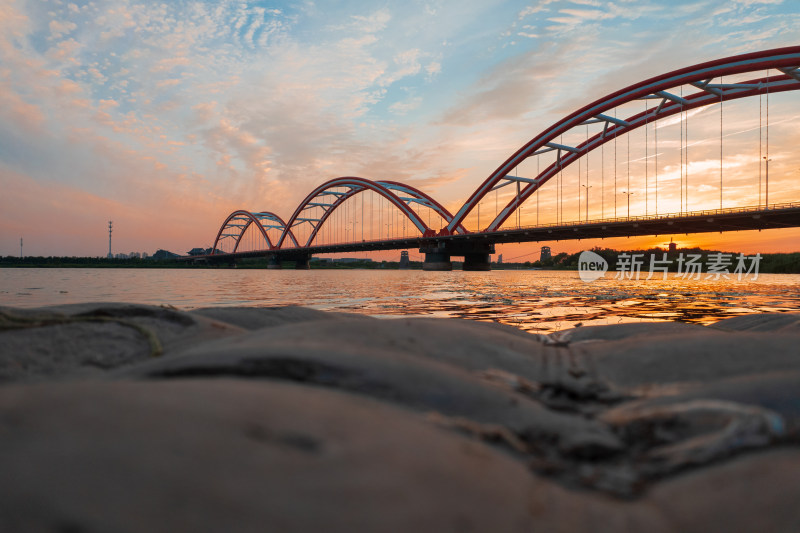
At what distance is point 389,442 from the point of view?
116cm

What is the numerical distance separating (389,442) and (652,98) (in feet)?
133

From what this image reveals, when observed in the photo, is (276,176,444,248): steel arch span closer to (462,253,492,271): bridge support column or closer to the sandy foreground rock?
(462,253,492,271): bridge support column

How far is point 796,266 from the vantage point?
55.1m

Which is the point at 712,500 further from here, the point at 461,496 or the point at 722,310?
the point at 722,310

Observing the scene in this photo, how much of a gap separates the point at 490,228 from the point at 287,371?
4893 centimetres

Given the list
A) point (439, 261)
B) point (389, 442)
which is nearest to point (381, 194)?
point (439, 261)

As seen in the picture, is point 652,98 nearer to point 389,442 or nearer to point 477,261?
point 477,261

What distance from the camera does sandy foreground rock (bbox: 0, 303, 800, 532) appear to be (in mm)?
A: 903

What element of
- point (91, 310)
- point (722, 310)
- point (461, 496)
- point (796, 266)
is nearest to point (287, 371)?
point (461, 496)

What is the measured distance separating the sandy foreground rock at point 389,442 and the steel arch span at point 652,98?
117ft

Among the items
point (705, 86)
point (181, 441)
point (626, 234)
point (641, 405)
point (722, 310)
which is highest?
point (705, 86)

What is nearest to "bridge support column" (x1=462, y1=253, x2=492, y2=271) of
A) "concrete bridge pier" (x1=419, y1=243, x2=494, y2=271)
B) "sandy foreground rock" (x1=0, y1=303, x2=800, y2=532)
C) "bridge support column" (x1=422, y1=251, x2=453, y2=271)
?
"concrete bridge pier" (x1=419, y1=243, x2=494, y2=271)

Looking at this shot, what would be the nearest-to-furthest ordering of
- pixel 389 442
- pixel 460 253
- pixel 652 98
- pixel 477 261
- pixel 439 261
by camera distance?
pixel 389 442
pixel 652 98
pixel 460 253
pixel 439 261
pixel 477 261

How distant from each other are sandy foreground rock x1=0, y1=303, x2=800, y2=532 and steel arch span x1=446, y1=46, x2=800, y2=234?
1401 inches
